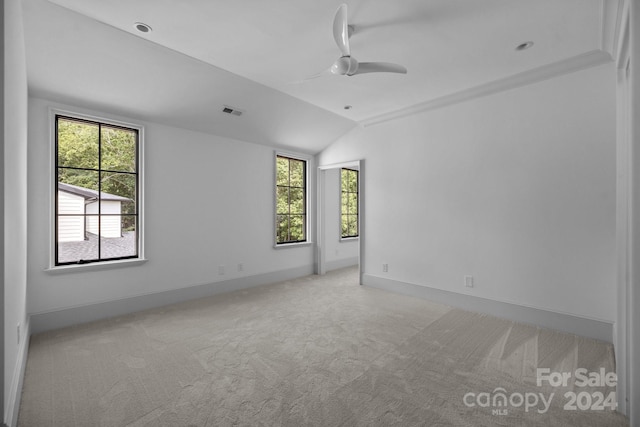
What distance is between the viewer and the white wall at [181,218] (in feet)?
10.0

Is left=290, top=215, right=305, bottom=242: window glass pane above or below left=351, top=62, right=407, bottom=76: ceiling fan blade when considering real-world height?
below

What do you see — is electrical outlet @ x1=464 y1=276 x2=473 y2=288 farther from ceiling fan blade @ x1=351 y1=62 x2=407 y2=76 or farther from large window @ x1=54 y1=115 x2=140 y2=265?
large window @ x1=54 y1=115 x2=140 y2=265

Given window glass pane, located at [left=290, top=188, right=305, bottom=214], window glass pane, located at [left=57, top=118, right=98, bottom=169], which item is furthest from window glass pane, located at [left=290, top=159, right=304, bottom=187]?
window glass pane, located at [left=57, top=118, right=98, bottom=169]

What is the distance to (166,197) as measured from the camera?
156 inches

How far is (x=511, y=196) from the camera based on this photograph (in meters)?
3.44

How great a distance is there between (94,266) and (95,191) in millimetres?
897

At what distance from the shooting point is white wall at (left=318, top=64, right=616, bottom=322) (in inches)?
115

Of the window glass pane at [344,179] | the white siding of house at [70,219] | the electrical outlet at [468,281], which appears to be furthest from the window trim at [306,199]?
the electrical outlet at [468,281]

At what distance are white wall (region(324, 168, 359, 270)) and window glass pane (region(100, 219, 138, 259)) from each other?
3.46m

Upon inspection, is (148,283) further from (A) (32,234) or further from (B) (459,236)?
(B) (459,236)

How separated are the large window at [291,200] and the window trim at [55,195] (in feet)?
7.44

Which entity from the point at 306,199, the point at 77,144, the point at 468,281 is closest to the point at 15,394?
the point at 77,144

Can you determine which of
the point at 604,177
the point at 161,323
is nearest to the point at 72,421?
the point at 161,323

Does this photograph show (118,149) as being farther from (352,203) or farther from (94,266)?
(352,203)
